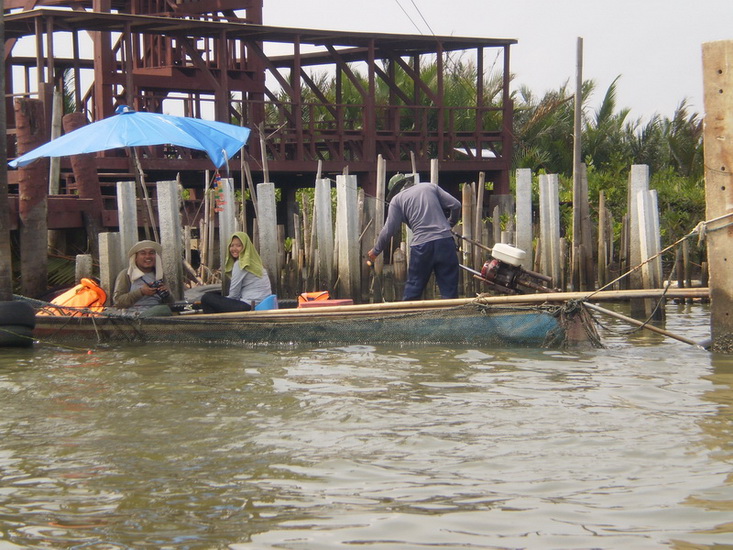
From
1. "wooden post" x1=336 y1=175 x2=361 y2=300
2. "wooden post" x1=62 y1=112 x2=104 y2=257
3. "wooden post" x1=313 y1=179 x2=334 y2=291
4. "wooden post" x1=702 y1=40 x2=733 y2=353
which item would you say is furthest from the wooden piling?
"wooden post" x1=702 y1=40 x2=733 y2=353

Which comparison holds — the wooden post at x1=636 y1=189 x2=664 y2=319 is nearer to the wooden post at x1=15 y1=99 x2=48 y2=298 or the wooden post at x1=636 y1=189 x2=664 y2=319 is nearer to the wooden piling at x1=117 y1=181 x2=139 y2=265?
the wooden piling at x1=117 y1=181 x2=139 y2=265

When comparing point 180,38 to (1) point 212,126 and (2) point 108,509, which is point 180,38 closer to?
(1) point 212,126

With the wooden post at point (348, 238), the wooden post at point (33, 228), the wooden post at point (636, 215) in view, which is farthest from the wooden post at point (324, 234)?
the wooden post at point (636, 215)

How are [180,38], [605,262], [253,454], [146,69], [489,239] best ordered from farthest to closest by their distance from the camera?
1. [146,69]
2. [180,38]
3. [489,239]
4. [605,262]
5. [253,454]

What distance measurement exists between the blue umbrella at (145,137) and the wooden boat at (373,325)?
1840mm

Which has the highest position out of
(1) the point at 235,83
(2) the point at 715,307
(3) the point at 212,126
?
(1) the point at 235,83

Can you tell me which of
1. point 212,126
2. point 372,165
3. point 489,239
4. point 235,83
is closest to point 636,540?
point 212,126

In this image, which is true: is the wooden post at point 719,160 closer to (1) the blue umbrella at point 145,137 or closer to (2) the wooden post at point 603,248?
(2) the wooden post at point 603,248

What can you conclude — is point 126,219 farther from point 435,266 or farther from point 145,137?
point 435,266

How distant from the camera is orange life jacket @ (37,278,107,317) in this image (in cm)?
1187

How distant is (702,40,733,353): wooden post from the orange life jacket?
6.55 meters

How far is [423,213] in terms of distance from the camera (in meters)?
11.6

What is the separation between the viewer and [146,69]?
20656mm

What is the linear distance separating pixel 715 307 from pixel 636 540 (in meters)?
5.27
